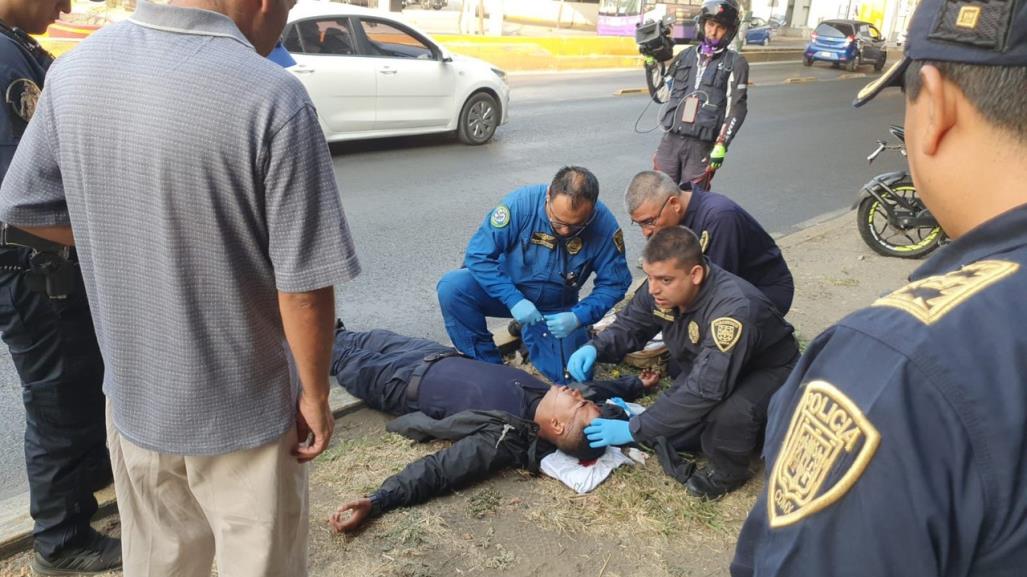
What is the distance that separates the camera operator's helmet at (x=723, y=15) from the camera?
5.24 m

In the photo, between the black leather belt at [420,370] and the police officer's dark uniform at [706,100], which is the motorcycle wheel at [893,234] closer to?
the police officer's dark uniform at [706,100]

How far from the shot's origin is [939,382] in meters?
0.71

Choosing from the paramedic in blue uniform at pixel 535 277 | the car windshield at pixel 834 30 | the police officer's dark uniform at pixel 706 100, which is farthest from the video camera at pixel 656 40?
the car windshield at pixel 834 30

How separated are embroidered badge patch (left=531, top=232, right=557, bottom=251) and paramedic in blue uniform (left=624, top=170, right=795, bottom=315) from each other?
45 cm

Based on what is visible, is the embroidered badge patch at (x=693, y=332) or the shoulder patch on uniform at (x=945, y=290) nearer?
the shoulder patch on uniform at (x=945, y=290)

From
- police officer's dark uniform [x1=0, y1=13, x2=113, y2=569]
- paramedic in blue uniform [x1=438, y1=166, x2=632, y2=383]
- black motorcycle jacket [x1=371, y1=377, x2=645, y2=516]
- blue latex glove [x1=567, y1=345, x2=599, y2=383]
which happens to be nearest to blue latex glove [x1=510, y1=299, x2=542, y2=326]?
paramedic in blue uniform [x1=438, y1=166, x2=632, y2=383]

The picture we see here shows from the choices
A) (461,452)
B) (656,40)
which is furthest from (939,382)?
(656,40)

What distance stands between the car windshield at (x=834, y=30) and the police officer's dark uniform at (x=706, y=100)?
70.0 feet

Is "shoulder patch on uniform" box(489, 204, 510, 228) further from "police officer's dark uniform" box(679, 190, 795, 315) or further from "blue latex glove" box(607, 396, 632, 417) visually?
"blue latex glove" box(607, 396, 632, 417)

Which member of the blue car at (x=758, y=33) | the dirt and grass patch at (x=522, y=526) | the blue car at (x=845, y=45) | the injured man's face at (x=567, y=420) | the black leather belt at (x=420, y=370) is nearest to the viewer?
the dirt and grass patch at (x=522, y=526)

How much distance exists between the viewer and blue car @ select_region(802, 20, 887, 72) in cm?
2362

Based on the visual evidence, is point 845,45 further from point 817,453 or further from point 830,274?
point 817,453

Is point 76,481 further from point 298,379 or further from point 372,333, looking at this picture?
point 372,333

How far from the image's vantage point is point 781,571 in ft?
2.63
